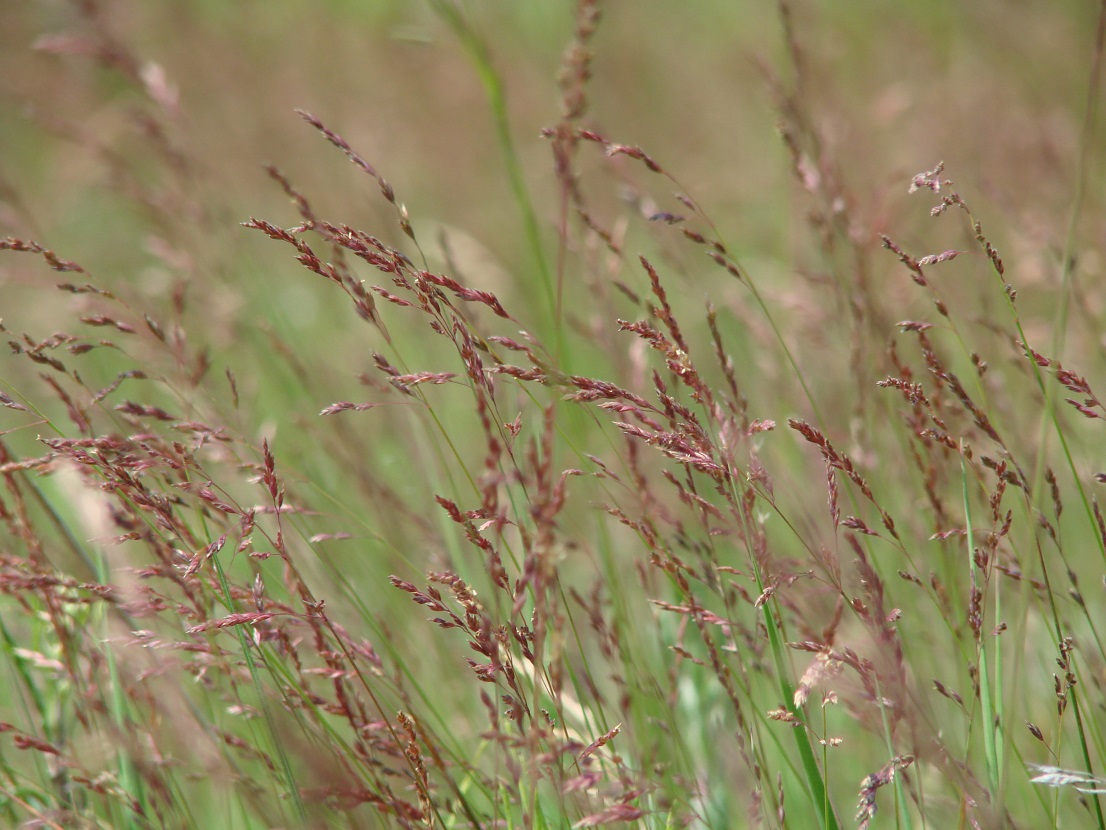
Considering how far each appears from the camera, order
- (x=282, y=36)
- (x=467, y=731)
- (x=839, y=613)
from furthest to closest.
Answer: (x=282, y=36), (x=467, y=731), (x=839, y=613)

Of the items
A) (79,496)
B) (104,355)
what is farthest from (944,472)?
(104,355)

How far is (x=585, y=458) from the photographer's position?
1.21 metres

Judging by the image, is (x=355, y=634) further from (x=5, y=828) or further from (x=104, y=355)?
(x=104, y=355)

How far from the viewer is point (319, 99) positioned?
6.46m

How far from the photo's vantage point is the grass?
1.03 meters

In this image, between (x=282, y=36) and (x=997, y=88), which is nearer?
(x=997, y=88)

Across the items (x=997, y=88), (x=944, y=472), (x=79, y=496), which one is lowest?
(x=944, y=472)

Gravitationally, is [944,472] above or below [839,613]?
above

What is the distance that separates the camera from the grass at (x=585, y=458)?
1032mm

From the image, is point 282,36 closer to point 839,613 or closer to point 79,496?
point 79,496

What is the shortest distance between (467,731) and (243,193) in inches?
209

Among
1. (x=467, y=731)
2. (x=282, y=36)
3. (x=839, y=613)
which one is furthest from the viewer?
(x=282, y=36)

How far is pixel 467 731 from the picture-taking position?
1.84 meters

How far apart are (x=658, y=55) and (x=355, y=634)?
5.26 metres
